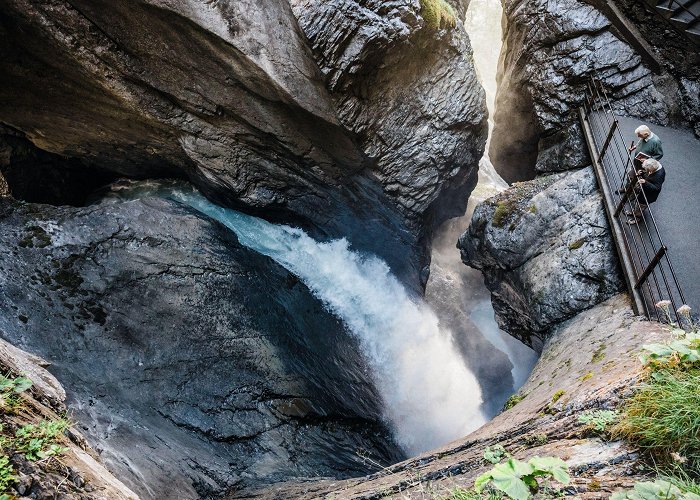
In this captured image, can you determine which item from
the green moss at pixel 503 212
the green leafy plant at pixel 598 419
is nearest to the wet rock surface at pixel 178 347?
the green moss at pixel 503 212

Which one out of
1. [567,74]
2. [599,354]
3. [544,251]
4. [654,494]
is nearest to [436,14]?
[567,74]

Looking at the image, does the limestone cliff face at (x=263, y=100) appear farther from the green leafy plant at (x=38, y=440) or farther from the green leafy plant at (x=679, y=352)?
the green leafy plant at (x=679, y=352)

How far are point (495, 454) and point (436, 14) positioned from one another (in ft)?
32.9

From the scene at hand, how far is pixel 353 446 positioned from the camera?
11.2m

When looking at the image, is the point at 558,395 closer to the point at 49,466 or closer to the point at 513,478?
the point at 513,478

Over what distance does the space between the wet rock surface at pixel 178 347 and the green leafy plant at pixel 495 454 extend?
17.4 ft

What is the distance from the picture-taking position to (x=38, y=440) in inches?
141

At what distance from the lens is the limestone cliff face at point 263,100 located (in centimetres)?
877

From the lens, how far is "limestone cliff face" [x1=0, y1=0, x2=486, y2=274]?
8773 millimetres

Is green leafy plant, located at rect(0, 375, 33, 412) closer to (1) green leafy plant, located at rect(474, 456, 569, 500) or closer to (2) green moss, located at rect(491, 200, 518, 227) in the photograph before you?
(1) green leafy plant, located at rect(474, 456, 569, 500)

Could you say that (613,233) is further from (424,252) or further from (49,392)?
(49,392)

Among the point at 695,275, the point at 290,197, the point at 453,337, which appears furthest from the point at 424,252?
the point at 695,275

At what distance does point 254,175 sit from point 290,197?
1.30m

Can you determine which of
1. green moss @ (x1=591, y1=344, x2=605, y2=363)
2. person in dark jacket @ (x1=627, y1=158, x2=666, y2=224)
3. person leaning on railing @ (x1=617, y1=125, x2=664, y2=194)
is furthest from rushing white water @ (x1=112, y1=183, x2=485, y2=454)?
person leaning on railing @ (x1=617, y1=125, x2=664, y2=194)
